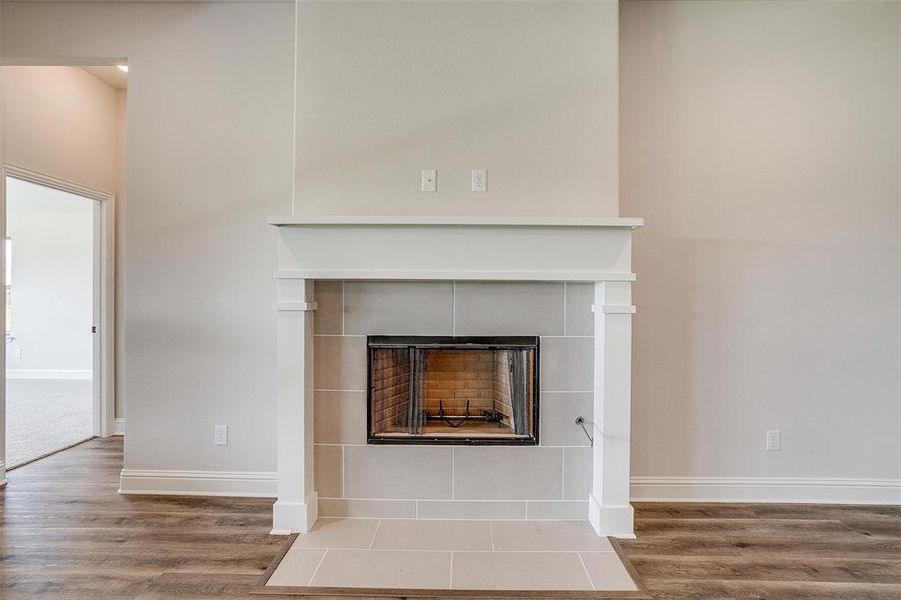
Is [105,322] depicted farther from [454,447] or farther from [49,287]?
[49,287]

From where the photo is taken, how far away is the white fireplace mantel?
231 cm

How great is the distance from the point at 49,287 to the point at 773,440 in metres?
8.29

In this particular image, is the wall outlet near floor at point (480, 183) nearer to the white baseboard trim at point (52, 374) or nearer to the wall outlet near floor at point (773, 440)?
the wall outlet near floor at point (773, 440)

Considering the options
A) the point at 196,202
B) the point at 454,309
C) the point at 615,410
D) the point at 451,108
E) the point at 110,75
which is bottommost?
the point at 615,410

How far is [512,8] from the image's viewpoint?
239 cm

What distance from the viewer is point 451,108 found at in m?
2.39

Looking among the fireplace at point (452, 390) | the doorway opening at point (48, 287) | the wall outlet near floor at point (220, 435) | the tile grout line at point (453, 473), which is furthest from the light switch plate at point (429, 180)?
the doorway opening at point (48, 287)

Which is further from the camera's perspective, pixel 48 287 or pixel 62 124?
pixel 48 287

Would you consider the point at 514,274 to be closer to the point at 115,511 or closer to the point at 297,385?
the point at 297,385

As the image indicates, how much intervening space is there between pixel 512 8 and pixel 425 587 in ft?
8.54

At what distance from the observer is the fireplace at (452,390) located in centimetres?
246

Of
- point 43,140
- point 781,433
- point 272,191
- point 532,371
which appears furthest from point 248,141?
point 781,433

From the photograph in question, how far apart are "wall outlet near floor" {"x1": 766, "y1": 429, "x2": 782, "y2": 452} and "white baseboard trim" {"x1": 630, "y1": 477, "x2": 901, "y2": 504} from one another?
6.5 inches

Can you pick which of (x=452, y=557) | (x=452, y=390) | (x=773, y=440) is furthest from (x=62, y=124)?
(x=773, y=440)
